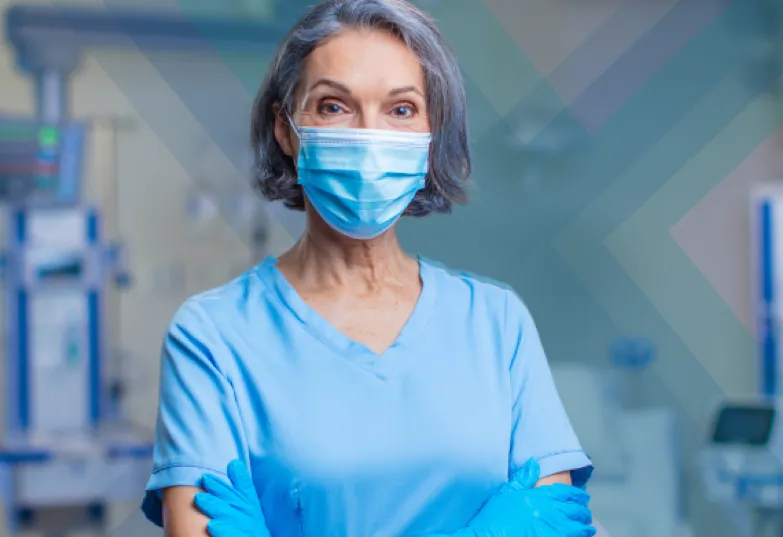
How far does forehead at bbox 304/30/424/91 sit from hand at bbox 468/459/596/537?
0.42 meters

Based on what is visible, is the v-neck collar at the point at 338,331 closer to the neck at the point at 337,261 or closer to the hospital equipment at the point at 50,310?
the neck at the point at 337,261

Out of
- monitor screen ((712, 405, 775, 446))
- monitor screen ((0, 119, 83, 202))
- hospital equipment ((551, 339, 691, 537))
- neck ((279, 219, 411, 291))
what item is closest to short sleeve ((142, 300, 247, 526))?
neck ((279, 219, 411, 291))

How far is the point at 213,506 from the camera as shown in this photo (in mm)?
823

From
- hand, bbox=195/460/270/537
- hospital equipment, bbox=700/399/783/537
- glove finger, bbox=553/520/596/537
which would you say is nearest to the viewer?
hand, bbox=195/460/270/537

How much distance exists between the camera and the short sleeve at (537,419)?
0.96 metres

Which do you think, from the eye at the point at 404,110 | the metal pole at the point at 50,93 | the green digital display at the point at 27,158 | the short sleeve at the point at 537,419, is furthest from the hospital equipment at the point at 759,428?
the metal pole at the point at 50,93

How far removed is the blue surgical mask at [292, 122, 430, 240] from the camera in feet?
3.09

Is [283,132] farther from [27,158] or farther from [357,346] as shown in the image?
[27,158]

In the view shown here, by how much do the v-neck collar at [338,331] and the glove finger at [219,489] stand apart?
0.19 meters

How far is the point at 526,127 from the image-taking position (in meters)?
3.42

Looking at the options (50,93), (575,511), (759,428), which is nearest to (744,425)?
(759,428)

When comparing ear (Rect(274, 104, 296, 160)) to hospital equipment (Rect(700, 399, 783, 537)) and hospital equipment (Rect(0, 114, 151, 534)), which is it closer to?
hospital equipment (Rect(700, 399, 783, 537))

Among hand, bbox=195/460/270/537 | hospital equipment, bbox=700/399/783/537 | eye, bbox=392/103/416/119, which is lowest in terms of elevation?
hospital equipment, bbox=700/399/783/537

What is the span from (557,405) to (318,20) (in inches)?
18.9
